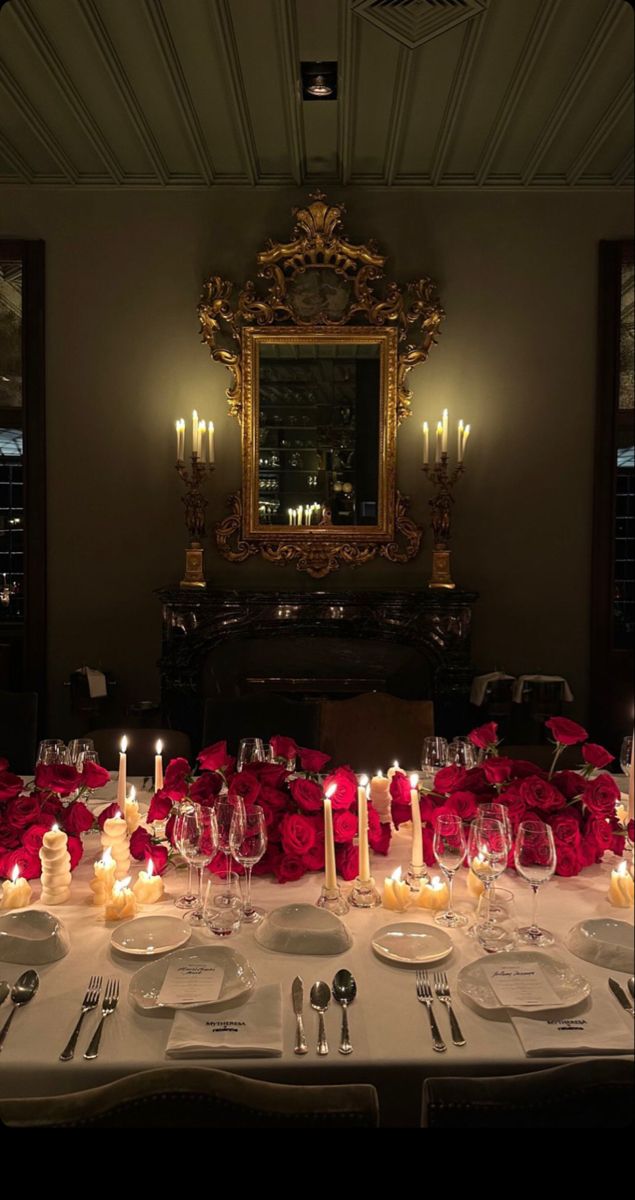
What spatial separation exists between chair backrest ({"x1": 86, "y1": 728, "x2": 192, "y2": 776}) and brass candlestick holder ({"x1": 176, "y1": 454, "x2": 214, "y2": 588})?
1.32m

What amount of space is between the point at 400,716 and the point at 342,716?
0.17m

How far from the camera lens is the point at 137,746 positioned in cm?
232

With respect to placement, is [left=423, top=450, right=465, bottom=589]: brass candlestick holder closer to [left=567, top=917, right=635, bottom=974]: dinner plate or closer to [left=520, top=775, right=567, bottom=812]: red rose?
[left=520, top=775, right=567, bottom=812]: red rose

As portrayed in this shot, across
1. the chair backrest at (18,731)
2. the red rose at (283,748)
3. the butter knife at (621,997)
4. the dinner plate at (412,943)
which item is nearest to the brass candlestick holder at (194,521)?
the chair backrest at (18,731)

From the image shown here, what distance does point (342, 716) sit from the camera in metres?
2.40

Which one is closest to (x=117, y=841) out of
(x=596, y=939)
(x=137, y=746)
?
(x=596, y=939)

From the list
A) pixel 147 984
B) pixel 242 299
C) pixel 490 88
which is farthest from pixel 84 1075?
pixel 242 299

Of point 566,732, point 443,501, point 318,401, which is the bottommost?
point 566,732

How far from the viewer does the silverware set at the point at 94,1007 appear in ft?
2.89

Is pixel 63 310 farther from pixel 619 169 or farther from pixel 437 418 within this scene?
pixel 619 169

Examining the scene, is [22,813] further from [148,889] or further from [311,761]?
[311,761]

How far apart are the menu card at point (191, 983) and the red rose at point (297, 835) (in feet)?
1.08

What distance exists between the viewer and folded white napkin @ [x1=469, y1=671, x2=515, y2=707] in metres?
3.61

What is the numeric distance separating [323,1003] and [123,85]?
3.09m
